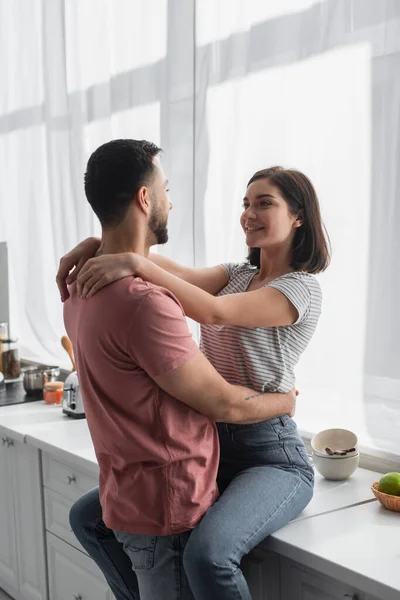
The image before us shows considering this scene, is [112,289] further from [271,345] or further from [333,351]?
[333,351]

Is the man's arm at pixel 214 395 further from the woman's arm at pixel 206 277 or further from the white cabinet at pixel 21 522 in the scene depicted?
the white cabinet at pixel 21 522

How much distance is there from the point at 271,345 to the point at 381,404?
0.48 meters

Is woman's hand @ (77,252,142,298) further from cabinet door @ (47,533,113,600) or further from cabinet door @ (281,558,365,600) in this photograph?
cabinet door @ (47,533,113,600)

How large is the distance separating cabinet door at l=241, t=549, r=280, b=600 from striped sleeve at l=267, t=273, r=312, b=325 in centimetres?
55

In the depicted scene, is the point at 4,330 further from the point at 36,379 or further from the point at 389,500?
the point at 389,500

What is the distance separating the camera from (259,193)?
187 centimetres

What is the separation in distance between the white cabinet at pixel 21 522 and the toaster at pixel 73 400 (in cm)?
21

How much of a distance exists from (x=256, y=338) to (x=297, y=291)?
0.15 meters

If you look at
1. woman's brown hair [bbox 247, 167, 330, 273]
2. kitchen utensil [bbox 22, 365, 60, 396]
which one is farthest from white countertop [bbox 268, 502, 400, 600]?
kitchen utensil [bbox 22, 365, 60, 396]

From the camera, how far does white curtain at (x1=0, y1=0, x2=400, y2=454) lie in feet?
6.65

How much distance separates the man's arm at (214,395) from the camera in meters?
1.47

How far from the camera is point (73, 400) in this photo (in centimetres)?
277

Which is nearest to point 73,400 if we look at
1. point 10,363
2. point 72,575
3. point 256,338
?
point 72,575

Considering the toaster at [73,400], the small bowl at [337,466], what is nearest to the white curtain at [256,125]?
the small bowl at [337,466]
